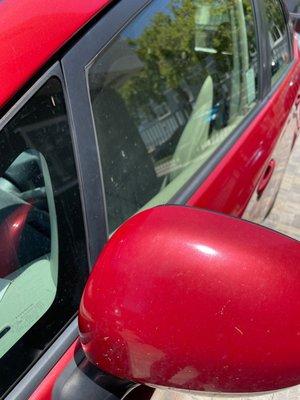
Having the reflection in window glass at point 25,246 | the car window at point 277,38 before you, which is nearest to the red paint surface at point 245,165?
the car window at point 277,38

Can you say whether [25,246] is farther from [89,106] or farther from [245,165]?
[245,165]

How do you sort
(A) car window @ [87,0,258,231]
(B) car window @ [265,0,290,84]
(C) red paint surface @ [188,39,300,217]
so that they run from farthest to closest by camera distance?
(B) car window @ [265,0,290,84], (C) red paint surface @ [188,39,300,217], (A) car window @ [87,0,258,231]

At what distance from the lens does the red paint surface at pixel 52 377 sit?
41.8 inches

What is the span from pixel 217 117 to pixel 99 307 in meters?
1.32

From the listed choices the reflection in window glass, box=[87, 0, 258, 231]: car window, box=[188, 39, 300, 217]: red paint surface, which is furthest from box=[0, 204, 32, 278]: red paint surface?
box=[188, 39, 300, 217]: red paint surface

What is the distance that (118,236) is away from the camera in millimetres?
977

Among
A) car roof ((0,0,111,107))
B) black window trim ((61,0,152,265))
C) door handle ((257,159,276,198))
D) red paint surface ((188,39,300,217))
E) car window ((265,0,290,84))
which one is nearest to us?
car roof ((0,0,111,107))

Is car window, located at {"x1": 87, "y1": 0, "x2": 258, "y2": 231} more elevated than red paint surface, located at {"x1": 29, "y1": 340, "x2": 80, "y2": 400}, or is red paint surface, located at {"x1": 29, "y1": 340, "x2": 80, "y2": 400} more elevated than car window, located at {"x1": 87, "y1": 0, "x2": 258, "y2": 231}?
car window, located at {"x1": 87, "y1": 0, "x2": 258, "y2": 231}

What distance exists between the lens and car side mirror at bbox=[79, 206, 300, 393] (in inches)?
34.9

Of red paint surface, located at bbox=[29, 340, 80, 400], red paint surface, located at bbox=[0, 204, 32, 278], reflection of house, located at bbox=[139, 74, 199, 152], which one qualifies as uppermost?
red paint surface, located at bbox=[0, 204, 32, 278]

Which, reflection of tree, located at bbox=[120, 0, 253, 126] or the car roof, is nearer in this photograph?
the car roof

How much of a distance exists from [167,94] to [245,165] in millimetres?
471

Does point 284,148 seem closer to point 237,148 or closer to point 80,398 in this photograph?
point 237,148

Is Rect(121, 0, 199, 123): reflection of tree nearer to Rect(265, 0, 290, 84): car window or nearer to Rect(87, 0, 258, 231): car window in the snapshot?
Rect(87, 0, 258, 231): car window
